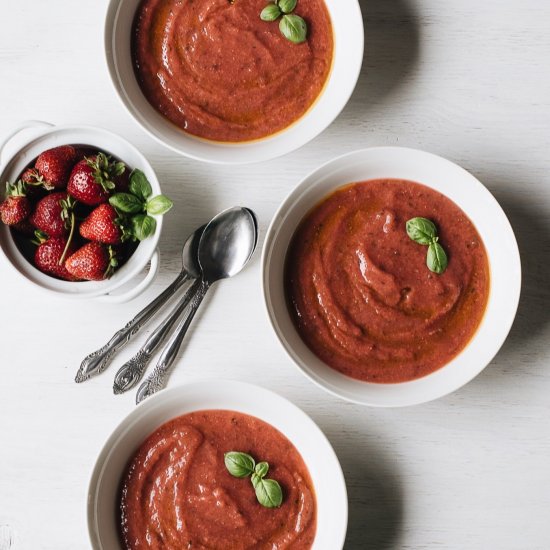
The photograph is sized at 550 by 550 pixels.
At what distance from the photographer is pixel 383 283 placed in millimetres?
2617

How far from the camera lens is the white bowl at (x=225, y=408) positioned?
8.65 ft

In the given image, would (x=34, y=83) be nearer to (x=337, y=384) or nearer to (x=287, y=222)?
(x=287, y=222)

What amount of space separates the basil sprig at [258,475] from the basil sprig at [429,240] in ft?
3.13

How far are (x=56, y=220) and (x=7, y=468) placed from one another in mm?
1052

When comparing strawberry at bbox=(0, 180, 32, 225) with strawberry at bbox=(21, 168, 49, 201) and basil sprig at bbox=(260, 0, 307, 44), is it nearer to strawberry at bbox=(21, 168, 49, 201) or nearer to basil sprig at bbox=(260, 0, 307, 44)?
strawberry at bbox=(21, 168, 49, 201)

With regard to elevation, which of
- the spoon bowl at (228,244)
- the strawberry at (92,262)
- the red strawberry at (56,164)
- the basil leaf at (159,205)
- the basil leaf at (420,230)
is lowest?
the basil leaf at (420,230)

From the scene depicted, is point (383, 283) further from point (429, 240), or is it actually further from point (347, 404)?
point (347, 404)

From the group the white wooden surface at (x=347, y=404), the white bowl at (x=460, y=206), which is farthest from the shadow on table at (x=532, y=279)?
the white bowl at (x=460, y=206)

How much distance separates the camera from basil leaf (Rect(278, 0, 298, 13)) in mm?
2713

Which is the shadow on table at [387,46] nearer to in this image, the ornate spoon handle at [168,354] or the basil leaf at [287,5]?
the basil leaf at [287,5]

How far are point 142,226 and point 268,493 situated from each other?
1.08 meters

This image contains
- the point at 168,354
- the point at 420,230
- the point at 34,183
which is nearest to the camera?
the point at 420,230

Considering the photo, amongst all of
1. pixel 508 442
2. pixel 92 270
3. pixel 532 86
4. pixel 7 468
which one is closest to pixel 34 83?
pixel 92 270

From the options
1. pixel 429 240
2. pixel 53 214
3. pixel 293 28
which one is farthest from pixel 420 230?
pixel 53 214
